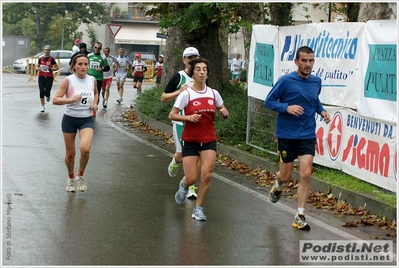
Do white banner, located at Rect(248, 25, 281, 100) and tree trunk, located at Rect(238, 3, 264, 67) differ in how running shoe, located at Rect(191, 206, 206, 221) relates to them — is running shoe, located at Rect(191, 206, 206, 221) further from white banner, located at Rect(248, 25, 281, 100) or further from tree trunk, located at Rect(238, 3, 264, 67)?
tree trunk, located at Rect(238, 3, 264, 67)

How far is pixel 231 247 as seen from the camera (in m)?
7.90

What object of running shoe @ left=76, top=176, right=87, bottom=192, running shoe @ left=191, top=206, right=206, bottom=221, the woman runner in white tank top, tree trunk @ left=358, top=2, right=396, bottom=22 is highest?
tree trunk @ left=358, top=2, right=396, bottom=22

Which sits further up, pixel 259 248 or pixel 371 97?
pixel 371 97

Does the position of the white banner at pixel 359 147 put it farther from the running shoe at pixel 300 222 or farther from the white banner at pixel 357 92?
the running shoe at pixel 300 222

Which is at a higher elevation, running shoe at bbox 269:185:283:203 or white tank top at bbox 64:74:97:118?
white tank top at bbox 64:74:97:118

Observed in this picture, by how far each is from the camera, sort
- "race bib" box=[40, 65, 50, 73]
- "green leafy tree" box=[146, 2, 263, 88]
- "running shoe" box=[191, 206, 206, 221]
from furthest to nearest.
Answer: "race bib" box=[40, 65, 50, 73] → "green leafy tree" box=[146, 2, 263, 88] → "running shoe" box=[191, 206, 206, 221]

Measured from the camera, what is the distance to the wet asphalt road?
7438 millimetres

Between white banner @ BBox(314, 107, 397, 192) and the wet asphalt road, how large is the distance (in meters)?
0.95

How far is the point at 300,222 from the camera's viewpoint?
891cm

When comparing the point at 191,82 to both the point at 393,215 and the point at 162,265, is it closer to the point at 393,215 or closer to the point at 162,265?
the point at 393,215

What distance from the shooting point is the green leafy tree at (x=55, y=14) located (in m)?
68.4

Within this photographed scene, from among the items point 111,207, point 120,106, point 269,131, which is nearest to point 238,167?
point 269,131

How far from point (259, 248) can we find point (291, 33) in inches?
227

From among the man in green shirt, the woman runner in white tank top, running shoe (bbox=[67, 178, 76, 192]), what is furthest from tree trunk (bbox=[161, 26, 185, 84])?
running shoe (bbox=[67, 178, 76, 192])
